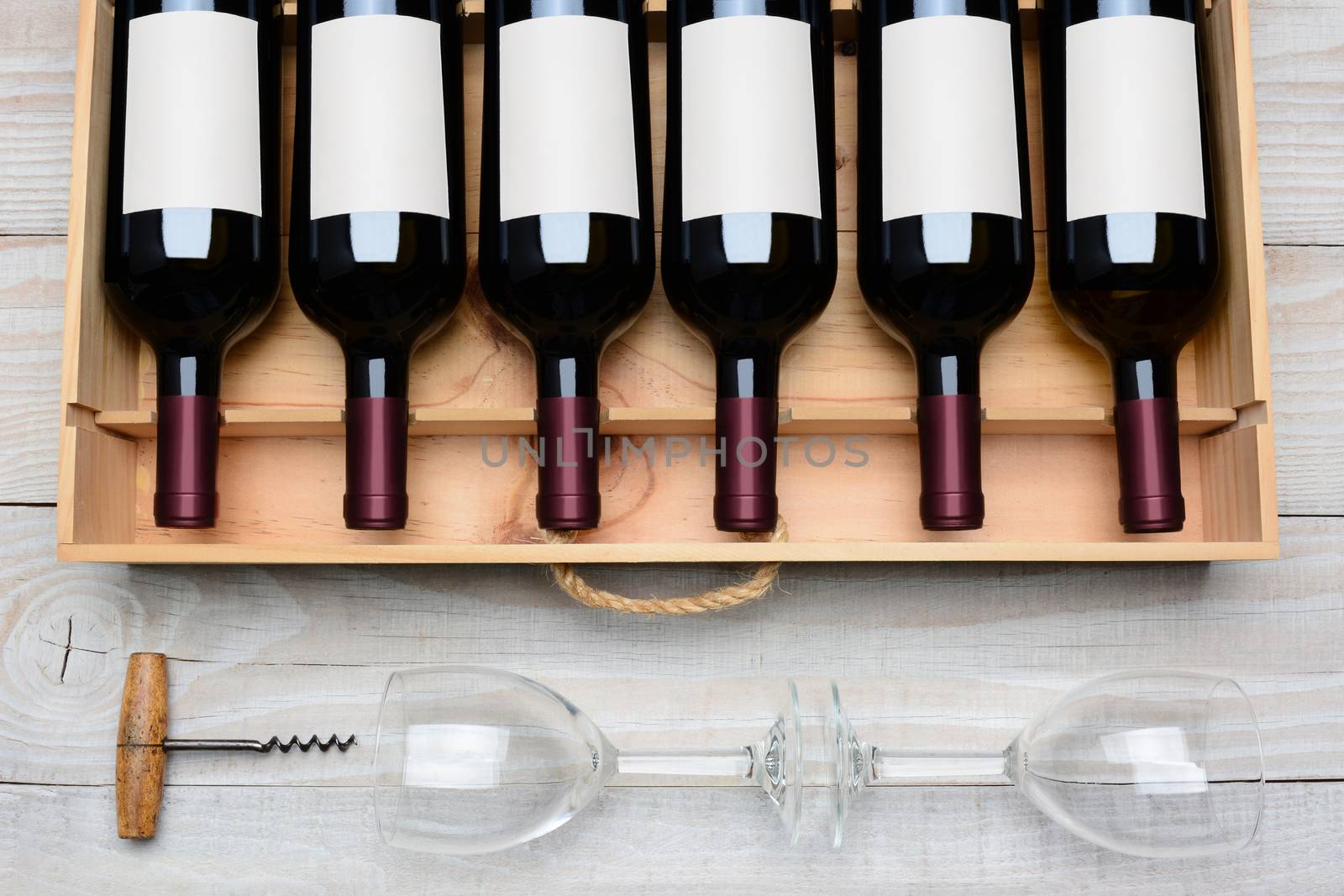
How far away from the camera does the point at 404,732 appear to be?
1.93 feet

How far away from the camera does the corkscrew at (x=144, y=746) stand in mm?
697

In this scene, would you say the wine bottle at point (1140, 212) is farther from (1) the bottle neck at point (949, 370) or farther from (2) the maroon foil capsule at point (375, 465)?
(2) the maroon foil capsule at point (375, 465)

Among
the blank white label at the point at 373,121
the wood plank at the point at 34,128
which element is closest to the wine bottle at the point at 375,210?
the blank white label at the point at 373,121

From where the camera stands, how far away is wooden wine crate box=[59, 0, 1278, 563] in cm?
68

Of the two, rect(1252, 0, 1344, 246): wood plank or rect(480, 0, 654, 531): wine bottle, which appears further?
rect(1252, 0, 1344, 246): wood plank

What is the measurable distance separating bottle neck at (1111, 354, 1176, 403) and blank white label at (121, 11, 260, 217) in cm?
57

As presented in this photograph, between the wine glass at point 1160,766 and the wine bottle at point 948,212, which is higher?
the wine bottle at point 948,212

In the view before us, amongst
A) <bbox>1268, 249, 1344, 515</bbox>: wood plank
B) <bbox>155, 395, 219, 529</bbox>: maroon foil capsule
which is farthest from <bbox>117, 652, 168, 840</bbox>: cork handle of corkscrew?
<bbox>1268, 249, 1344, 515</bbox>: wood plank

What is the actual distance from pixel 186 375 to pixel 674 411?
311 mm

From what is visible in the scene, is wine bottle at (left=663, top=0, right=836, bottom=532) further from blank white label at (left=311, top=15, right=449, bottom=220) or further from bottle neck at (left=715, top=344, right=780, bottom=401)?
blank white label at (left=311, top=15, right=449, bottom=220)

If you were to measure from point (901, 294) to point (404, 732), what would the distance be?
15.7 inches

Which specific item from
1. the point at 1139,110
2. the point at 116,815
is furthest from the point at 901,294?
the point at 116,815

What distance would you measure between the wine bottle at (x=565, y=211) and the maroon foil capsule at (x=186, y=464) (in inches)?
8.0

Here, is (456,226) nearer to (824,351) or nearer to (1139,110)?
(824,351)
